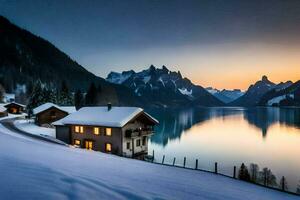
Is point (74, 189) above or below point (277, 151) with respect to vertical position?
above

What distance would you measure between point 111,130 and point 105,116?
12.0 ft

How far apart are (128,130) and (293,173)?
35.5 metres

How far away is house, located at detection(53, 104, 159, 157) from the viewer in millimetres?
41875

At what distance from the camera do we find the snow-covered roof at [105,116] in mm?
42066

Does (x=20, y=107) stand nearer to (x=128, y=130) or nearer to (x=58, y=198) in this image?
(x=128, y=130)

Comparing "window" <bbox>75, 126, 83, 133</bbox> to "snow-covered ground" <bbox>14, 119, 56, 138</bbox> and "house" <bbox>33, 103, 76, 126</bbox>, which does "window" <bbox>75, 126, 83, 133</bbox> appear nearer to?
"snow-covered ground" <bbox>14, 119, 56, 138</bbox>

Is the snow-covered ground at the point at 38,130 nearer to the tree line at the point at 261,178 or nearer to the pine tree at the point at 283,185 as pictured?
the tree line at the point at 261,178

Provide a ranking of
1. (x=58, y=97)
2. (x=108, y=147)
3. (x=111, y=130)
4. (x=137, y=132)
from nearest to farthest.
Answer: (x=111, y=130) → (x=108, y=147) → (x=137, y=132) → (x=58, y=97)

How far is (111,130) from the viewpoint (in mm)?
42406

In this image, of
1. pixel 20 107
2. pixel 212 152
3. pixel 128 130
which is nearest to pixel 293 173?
pixel 212 152

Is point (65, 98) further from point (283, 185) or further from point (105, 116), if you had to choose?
point (283, 185)

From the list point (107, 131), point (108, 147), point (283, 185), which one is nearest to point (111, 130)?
point (107, 131)

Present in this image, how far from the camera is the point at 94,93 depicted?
116438 mm

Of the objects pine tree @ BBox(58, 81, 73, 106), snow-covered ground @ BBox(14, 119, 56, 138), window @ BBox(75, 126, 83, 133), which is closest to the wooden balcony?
window @ BBox(75, 126, 83, 133)
